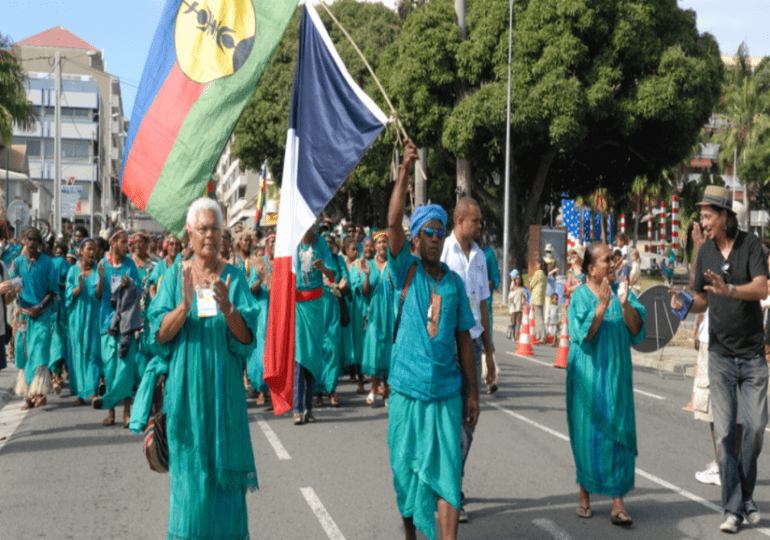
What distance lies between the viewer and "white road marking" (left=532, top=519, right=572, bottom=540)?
5171 mm

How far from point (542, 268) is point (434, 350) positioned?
13.8m

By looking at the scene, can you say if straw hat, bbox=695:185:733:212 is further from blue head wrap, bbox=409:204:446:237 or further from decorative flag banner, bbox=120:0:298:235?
decorative flag banner, bbox=120:0:298:235

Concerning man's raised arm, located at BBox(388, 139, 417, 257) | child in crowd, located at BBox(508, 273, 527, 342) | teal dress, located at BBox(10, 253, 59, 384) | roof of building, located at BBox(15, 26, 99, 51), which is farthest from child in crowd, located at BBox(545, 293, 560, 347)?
roof of building, located at BBox(15, 26, 99, 51)

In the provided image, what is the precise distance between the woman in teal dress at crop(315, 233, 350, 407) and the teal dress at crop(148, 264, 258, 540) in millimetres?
5391

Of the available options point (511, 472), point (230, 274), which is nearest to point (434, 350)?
point (230, 274)

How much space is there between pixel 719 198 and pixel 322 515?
3467 mm

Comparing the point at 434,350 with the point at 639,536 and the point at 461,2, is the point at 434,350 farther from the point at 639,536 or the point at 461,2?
the point at 461,2

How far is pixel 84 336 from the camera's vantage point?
984 centimetres

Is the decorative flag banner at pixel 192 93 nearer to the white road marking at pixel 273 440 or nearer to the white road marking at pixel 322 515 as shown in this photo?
the white road marking at pixel 322 515

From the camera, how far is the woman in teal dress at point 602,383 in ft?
17.7

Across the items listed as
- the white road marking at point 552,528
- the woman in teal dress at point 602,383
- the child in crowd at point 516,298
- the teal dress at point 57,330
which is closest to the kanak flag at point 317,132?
the woman in teal dress at point 602,383

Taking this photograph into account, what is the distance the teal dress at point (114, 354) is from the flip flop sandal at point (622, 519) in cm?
549

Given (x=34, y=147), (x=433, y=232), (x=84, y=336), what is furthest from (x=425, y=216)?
(x=34, y=147)

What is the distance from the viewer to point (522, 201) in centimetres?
3081
